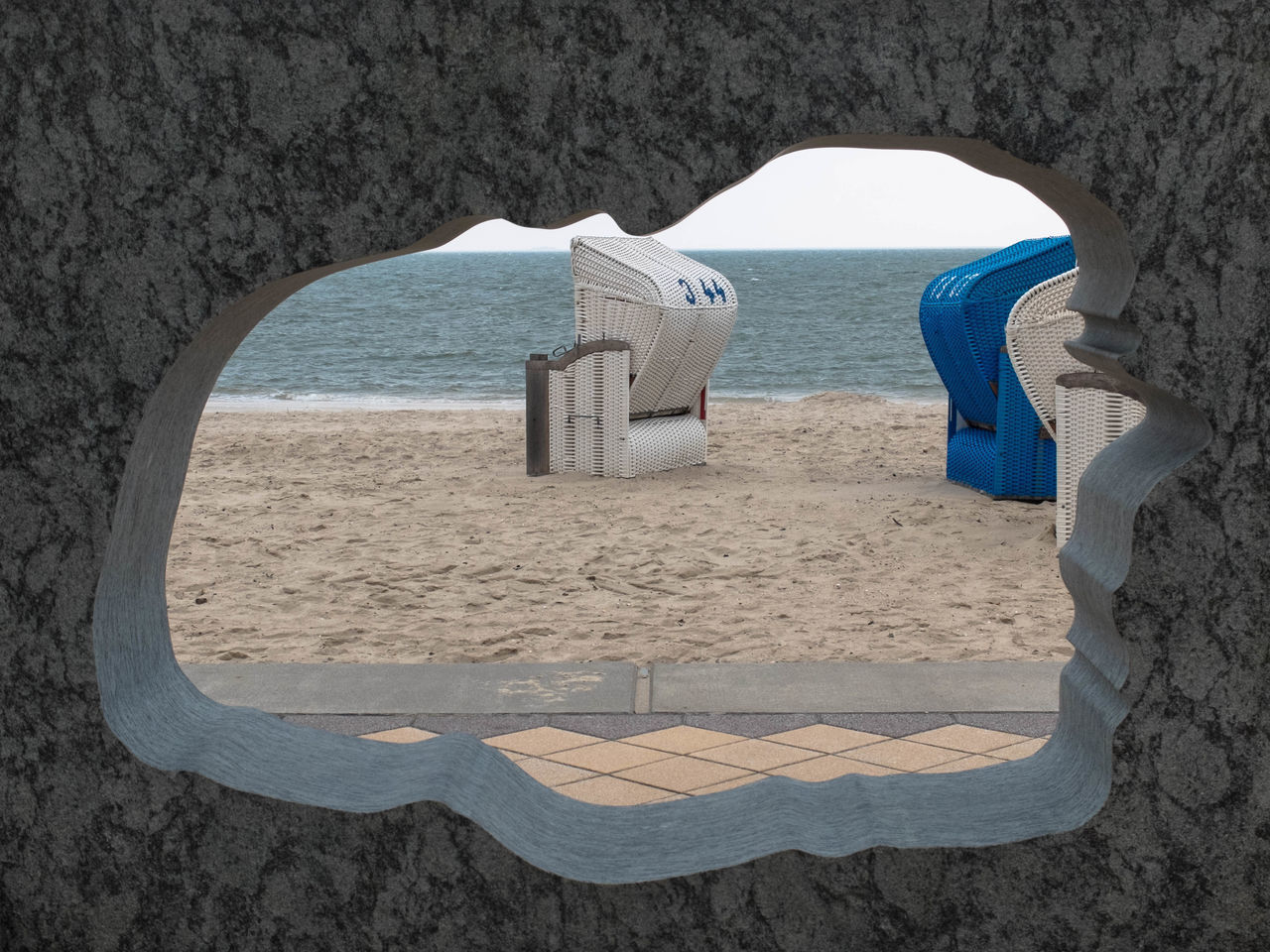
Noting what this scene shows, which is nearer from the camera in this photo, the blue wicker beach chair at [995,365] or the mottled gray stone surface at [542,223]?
the mottled gray stone surface at [542,223]

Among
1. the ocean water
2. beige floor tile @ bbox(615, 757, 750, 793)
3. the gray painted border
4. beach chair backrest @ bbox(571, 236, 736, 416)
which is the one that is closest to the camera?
the gray painted border

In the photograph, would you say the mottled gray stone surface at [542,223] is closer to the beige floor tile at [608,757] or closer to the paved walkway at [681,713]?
the paved walkway at [681,713]

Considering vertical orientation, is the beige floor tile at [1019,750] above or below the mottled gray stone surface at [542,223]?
below

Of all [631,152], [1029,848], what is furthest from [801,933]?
[631,152]

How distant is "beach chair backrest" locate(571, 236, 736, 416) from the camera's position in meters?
9.07

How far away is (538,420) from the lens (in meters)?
9.52

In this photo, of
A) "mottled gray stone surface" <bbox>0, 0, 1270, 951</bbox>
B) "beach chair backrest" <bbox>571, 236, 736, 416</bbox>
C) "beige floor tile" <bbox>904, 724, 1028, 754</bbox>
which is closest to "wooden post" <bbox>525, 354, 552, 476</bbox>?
"beach chair backrest" <bbox>571, 236, 736, 416</bbox>

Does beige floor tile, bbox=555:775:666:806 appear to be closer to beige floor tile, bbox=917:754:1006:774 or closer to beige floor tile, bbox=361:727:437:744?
beige floor tile, bbox=361:727:437:744

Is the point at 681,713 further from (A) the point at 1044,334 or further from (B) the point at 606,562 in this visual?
(A) the point at 1044,334

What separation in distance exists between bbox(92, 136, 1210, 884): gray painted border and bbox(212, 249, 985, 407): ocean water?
1644 cm

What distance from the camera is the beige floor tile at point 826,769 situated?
352 centimetres

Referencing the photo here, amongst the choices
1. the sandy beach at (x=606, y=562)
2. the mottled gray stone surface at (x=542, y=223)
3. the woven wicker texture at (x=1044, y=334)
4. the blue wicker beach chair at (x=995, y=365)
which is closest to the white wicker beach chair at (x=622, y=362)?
the sandy beach at (x=606, y=562)

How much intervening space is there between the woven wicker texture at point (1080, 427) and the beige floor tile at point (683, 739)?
3617 mm

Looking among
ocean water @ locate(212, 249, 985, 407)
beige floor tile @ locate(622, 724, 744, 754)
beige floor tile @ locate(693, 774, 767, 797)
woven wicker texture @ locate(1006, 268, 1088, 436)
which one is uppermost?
woven wicker texture @ locate(1006, 268, 1088, 436)
